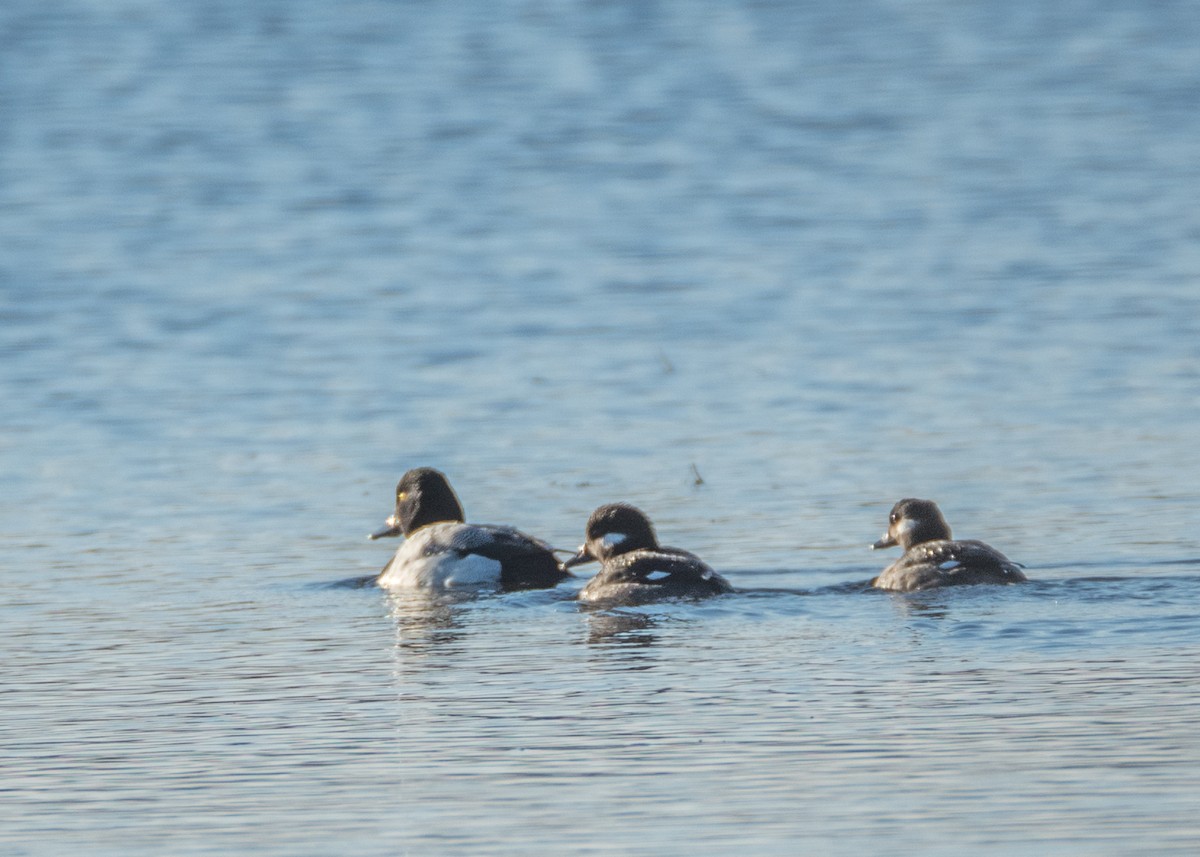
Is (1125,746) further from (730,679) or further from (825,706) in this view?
(730,679)

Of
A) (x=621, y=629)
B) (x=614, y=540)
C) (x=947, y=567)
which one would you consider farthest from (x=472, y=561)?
(x=947, y=567)

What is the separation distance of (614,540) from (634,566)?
764 millimetres

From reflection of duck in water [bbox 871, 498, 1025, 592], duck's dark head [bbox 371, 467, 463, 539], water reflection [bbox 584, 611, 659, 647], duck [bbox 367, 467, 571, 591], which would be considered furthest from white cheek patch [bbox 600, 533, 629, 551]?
duck's dark head [bbox 371, 467, 463, 539]

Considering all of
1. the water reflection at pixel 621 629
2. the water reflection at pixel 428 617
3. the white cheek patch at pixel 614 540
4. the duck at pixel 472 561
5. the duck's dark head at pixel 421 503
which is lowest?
the water reflection at pixel 428 617

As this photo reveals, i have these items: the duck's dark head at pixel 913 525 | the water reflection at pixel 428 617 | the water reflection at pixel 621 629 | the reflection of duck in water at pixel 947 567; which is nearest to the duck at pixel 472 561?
the water reflection at pixel 428 617

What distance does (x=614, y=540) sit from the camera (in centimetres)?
1316

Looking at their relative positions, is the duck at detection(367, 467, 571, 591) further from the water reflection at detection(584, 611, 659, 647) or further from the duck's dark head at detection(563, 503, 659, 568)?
the water reflection at detection(584, 611, 659, 647)

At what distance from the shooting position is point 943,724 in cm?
855

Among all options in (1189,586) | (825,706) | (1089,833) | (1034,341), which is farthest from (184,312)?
(1089,833)

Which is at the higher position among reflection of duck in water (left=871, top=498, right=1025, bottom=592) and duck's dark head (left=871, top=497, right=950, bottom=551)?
duck's dark head (left=871, top=497, right=950, bottom=551)

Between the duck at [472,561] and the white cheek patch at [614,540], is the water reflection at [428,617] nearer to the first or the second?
the duck at [472,561]

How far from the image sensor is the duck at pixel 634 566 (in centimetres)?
1212

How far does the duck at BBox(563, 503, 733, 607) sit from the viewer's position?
1212cm

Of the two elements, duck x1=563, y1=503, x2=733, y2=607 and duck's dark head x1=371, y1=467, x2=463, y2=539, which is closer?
duck x1=563, y1=503, x2=733, y2=607
